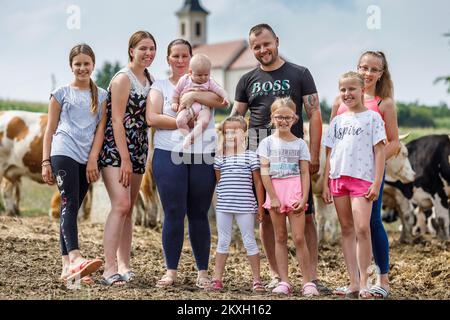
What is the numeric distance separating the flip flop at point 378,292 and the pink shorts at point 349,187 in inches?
27.3

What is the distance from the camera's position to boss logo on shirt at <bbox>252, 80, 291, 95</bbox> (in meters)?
5.78

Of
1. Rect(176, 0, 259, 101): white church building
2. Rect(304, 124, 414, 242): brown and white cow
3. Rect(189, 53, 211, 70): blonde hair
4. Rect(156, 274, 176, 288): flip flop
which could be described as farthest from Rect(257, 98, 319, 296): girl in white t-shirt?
Rect(176, 0, 259, 101): white church building

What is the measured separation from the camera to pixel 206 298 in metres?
5.29

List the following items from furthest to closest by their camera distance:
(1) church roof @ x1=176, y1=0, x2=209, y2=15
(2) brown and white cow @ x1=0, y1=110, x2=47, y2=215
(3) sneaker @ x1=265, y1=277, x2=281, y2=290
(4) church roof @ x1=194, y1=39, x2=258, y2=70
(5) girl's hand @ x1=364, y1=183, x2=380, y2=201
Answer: (1) church roof @ x1=176, y1=0, x2=209, y2=15, (4) church roof @ x1=194, y1=39, x2=258, y2=70, (2) brown and white cow @ x1=0, y1=110, x2=47, y2=215, (3) sneaker @ x1=265, y1=277, x2=281, y2=290, (5) girl's hand @ x1=364, y1=183, x2=380, y2=201

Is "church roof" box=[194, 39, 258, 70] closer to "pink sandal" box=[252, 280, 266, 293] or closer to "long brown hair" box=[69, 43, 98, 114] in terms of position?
"long brown hair" box=[69, 43, 98, 114]

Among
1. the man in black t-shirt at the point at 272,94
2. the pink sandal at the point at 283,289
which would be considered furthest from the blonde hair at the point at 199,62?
the pink sandal at the point at 283,289

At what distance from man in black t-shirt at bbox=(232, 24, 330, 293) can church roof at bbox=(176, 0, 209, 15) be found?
8628 centimetres

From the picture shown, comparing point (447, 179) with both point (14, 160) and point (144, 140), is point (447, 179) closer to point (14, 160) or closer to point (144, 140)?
point (14, 160)

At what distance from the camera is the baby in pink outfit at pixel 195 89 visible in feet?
18.2

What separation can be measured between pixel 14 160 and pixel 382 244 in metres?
8.23

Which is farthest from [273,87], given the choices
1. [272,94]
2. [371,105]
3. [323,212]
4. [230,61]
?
[230,61]
